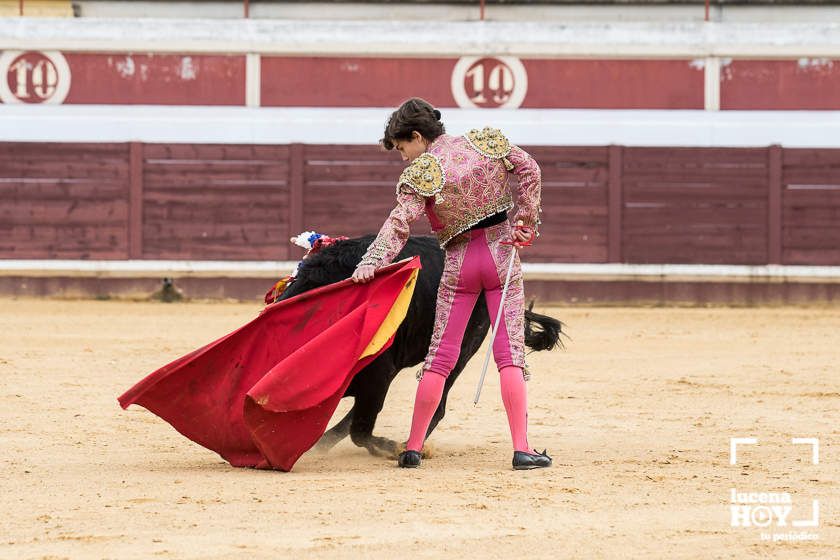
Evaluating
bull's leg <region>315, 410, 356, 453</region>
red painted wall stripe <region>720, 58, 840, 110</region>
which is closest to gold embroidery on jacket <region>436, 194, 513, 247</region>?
bull's leg <region>315, 410, 356, 453</region>

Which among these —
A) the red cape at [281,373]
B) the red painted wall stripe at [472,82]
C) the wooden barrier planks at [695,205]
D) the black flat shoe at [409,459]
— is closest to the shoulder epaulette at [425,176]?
the red cape at [281,373]

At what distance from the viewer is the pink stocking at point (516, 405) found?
4.09 metres

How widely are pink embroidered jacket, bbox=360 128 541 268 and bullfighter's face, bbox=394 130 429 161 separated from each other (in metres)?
0.03

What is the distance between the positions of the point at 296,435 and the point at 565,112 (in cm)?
762

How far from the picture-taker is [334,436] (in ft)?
14.9

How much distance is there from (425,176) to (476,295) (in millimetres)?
387

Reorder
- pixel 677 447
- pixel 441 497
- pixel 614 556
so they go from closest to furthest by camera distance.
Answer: pixel 614 556
pixel 441 497
pixel 677 447

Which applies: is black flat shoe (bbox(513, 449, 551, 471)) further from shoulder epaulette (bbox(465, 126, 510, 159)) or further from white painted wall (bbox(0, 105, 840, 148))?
white painted wall (bbox(0, 105, 840, 148))

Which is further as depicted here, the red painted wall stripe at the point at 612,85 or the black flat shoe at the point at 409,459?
the red painted wall stripe at the point at 612,85

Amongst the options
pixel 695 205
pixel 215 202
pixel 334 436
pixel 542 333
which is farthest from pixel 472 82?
pixel 334 436

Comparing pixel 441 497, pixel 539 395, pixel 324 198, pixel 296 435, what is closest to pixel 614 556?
pixel 441 497

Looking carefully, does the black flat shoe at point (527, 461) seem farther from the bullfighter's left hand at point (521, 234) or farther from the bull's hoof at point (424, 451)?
the bullfighter's left hand at point (521, 234)

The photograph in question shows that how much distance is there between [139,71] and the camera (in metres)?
11.3

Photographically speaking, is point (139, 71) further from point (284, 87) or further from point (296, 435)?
point (296, 435)
